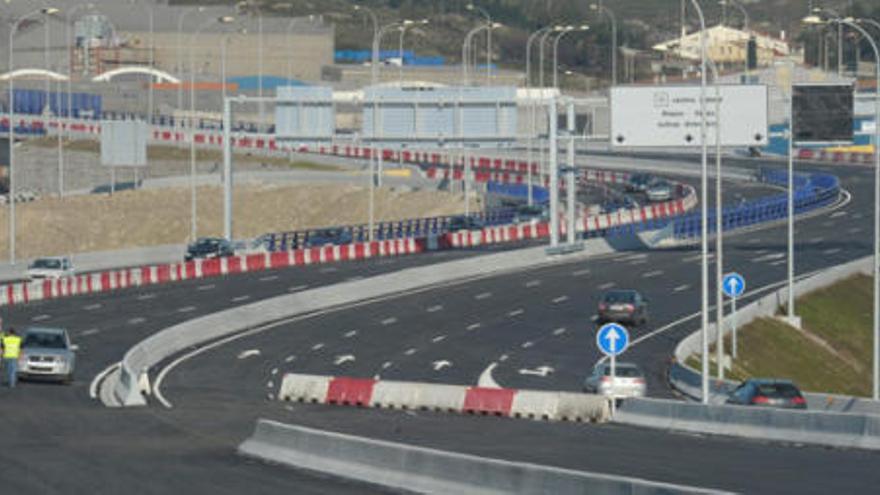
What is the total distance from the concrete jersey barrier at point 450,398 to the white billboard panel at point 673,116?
132 ft

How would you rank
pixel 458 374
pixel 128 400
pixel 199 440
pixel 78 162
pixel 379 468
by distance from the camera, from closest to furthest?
pixel 379 468
pixel 199 440
pixel 128 400
pixel 458 374
pixel 78 162

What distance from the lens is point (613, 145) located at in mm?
94562

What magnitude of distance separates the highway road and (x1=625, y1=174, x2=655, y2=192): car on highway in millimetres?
19635

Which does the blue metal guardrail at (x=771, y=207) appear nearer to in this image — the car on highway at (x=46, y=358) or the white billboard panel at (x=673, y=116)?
the white billboard panel at (x=673, y=116)

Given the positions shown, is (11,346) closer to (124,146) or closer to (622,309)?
(622,309)

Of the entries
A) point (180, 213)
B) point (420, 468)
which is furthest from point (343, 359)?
point (180, 213)

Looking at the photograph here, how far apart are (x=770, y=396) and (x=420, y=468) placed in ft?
69.1

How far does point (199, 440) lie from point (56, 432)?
3.14m

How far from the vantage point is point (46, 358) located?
183 feet

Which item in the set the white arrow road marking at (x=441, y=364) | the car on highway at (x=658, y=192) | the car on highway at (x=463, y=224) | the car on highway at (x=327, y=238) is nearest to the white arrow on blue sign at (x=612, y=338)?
the white arrow road marking at (x=441, y=364)

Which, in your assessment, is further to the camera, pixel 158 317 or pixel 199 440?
pixel 158 317

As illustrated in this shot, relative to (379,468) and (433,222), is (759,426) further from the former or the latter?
(433,222)

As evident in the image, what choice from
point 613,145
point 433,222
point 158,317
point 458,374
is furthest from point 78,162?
point 458,374

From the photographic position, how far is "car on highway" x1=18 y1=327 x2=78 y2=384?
183 feet
